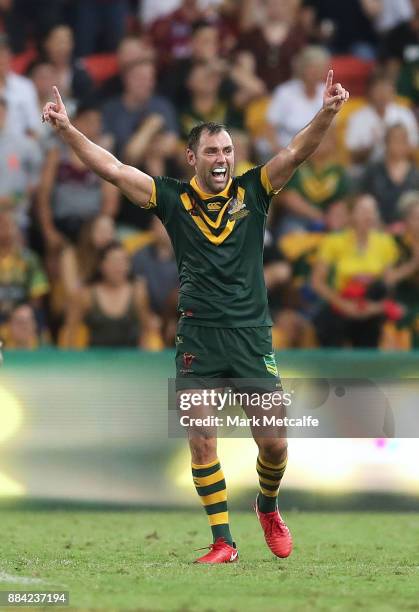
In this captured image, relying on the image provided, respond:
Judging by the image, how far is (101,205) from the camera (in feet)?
47.3

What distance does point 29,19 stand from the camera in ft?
55.5

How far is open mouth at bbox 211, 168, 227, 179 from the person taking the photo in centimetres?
780

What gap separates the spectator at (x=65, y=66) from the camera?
15.4 metres

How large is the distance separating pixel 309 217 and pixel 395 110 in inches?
81.6

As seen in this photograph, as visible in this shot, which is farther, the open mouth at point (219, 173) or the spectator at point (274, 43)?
the spectator at point (274, 43)

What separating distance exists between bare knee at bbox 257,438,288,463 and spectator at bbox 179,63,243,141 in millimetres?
8042

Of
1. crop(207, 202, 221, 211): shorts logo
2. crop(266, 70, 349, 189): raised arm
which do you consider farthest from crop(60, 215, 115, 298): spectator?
crop(266, 70, 349, 189): raised arm

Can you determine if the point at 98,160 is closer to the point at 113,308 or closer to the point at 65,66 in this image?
the point at 113,308

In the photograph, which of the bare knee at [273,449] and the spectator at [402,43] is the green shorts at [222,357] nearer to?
the bare knee at [273,449]

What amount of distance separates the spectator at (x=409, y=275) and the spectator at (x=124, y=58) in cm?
385

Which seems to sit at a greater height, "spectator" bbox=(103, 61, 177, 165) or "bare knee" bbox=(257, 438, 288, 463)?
"spectator" bbox=(103, 61, 177, 165)

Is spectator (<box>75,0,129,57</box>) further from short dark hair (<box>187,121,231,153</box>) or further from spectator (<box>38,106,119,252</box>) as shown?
short dark hair (<box>187,121,231,153</box>)

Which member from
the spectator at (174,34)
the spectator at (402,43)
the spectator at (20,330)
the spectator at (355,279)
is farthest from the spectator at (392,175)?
the spectator at (20,330)

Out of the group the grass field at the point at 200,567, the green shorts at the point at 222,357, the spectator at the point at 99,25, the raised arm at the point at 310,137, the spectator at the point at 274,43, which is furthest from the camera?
the spectator at the point at 99,25
